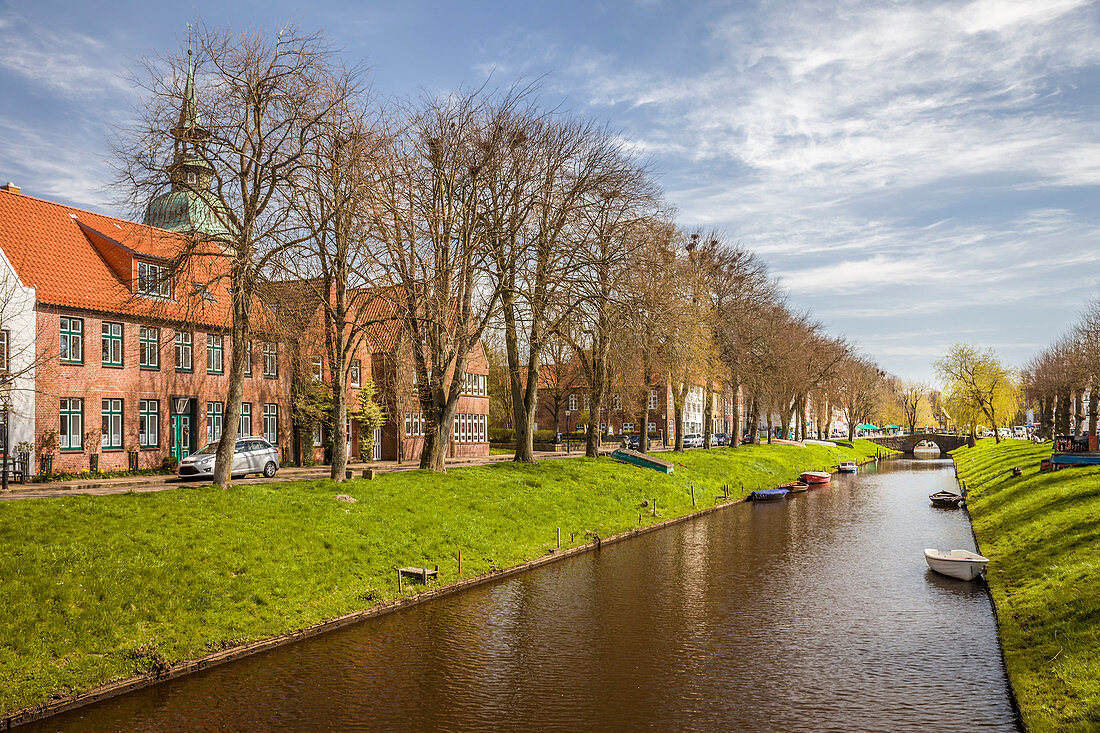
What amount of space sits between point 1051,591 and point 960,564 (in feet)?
20.1

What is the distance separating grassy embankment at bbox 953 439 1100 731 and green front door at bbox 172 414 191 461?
36.4 meters

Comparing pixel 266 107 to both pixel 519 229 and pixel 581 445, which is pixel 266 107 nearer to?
pixel 519 229

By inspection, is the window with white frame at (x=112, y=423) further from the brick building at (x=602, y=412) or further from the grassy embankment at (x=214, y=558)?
the brick building at (x=602, y=412)

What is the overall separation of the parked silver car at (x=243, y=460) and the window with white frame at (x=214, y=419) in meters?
4.66

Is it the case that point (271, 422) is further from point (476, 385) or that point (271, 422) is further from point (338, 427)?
point (476, 385)

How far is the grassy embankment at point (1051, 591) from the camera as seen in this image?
13.3 m

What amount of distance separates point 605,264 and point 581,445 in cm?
4949

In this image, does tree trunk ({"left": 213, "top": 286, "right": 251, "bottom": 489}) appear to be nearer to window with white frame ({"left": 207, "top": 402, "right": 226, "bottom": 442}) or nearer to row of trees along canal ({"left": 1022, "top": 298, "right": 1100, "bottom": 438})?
window with white frame ({"left": 207, "top": 402, "right": 226, "bottom": 442})

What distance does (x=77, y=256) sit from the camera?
1502 inches

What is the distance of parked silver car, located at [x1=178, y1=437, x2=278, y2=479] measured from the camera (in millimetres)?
34547

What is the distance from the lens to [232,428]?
1019 inches

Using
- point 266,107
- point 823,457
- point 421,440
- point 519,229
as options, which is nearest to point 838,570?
point 519,229

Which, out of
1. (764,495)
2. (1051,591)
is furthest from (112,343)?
(764,495)

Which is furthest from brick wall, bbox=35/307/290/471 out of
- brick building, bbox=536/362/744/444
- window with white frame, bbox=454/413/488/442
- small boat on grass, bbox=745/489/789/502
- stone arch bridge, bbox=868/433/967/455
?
stone arch bridge, bbox=868/433/967/455
